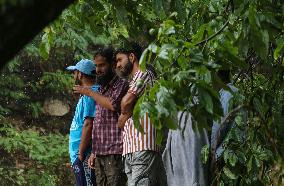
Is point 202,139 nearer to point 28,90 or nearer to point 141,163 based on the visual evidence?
point 141,163

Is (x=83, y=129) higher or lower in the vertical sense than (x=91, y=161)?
higher

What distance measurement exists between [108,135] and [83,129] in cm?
40

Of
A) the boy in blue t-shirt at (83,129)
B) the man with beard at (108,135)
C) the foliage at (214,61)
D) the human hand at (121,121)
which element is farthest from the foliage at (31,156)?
the foliage at (214,61)

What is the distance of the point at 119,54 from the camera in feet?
18.2

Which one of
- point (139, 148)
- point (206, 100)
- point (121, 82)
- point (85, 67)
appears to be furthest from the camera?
point (85, 67)

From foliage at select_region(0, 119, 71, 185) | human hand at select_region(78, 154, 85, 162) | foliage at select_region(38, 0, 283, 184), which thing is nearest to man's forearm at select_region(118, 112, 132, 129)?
human hand at select_region(78, 154, 85, 162)

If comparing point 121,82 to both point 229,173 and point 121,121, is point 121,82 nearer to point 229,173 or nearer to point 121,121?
point 121,121

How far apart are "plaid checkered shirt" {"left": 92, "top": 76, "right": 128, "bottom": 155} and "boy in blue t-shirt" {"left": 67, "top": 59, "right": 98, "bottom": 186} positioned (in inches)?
8.2

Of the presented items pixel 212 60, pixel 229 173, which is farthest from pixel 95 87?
pixel 212 60

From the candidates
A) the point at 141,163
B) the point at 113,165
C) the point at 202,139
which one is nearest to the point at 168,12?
the point at 202,139

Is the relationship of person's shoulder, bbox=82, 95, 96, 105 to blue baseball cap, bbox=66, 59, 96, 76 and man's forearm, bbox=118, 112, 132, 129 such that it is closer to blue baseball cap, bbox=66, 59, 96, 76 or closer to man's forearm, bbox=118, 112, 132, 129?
blue baseball cap, bbox=66, 59, 96, 76

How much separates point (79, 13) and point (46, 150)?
17.6 feet

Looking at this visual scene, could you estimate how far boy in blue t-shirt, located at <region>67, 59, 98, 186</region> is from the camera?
5.94m

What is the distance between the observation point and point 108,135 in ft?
18.5
